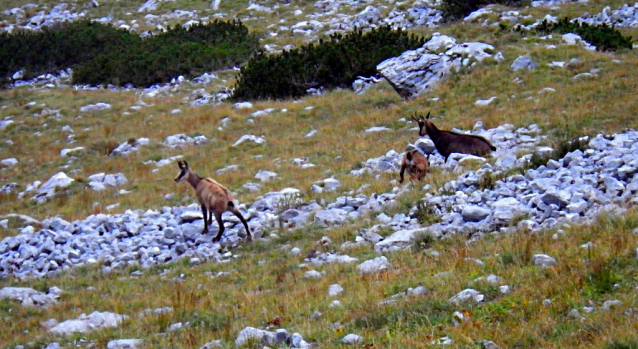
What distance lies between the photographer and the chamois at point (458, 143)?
14.4 meters

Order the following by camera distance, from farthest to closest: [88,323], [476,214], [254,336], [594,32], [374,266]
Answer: [594,32] < [476,214] < [374,266] < [88,323] < [254,336]

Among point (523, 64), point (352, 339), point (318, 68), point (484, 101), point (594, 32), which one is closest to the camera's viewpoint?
point (352, 339)

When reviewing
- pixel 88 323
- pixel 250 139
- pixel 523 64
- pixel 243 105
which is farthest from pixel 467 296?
pixel 243 105

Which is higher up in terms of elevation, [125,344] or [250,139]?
[125,344]

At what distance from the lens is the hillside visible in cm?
685

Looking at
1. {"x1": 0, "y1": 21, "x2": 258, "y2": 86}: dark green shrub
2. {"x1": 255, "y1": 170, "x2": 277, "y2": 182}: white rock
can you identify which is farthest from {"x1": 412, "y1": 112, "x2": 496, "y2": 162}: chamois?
{"x1": 0, "y1": 21, "x2": 258, "y2": 86}: dark green shrub

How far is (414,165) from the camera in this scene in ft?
43.7

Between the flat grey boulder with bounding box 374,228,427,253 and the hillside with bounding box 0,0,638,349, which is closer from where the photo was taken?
the hillside with bounding box 0,0,638,349

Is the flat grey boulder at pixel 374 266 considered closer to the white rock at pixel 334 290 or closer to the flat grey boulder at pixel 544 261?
the white rock at pixel 334 290

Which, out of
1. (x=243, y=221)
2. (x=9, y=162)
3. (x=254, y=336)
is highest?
(x=254, y=336)

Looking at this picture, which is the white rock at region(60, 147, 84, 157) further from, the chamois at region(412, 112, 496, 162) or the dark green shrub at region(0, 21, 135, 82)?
the dark green shrub at region(0, 21, 135, 82)

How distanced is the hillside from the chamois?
29cm

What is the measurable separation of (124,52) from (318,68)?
1117 cm

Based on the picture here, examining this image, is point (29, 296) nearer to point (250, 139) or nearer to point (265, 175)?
point (265, 175)
